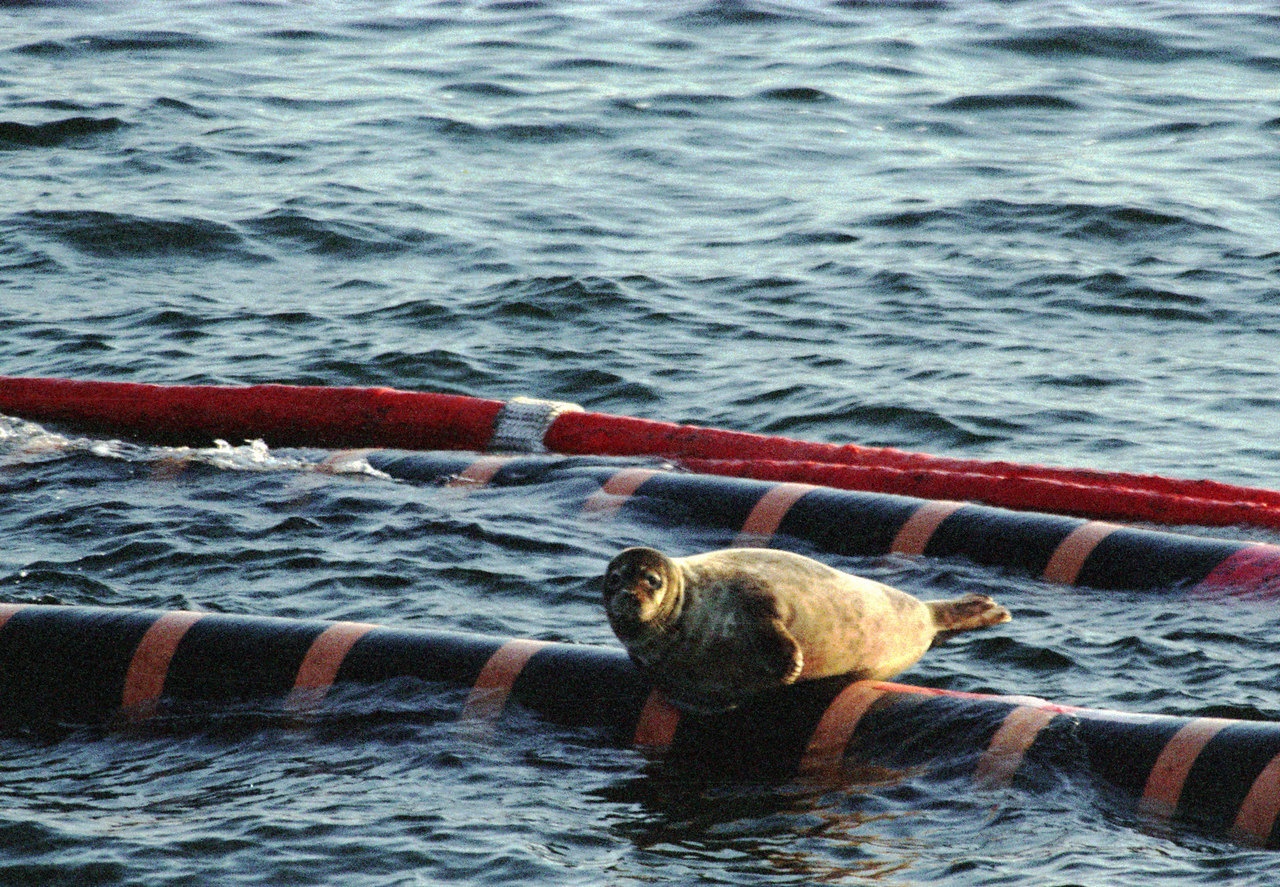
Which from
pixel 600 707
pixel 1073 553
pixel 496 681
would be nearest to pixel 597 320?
pixel 1073 553

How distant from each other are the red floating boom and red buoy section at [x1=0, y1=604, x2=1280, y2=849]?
232cm

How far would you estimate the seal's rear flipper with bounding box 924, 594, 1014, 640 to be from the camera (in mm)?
5426

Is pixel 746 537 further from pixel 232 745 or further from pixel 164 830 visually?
pixel 164 830

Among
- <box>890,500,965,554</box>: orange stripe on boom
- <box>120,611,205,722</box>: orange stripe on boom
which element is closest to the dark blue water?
<box>890,500,965,554</box>: orange stripe on boom

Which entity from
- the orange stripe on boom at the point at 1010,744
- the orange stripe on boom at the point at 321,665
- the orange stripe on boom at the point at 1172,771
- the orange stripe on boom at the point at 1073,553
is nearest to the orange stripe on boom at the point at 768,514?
the orange stripe on boom at the point at 1073,553

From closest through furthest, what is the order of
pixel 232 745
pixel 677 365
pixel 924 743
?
1. pixel 924 743
2. pixel 232 745
3. pixel 677 365

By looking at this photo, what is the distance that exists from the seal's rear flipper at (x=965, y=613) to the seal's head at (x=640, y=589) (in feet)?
3.46

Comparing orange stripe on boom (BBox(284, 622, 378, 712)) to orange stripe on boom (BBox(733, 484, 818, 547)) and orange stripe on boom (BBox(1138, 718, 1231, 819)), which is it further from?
orange stripe on boom (BBox(1138, 718, 1231, 819))

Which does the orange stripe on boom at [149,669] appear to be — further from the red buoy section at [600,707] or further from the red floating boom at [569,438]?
the red floating boom at [569,438]

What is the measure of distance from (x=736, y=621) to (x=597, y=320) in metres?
6.32

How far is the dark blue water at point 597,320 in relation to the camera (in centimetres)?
468

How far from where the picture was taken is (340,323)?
35.7 ft

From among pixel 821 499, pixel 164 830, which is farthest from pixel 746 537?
pixel 164 830

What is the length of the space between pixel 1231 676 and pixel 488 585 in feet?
8.28
